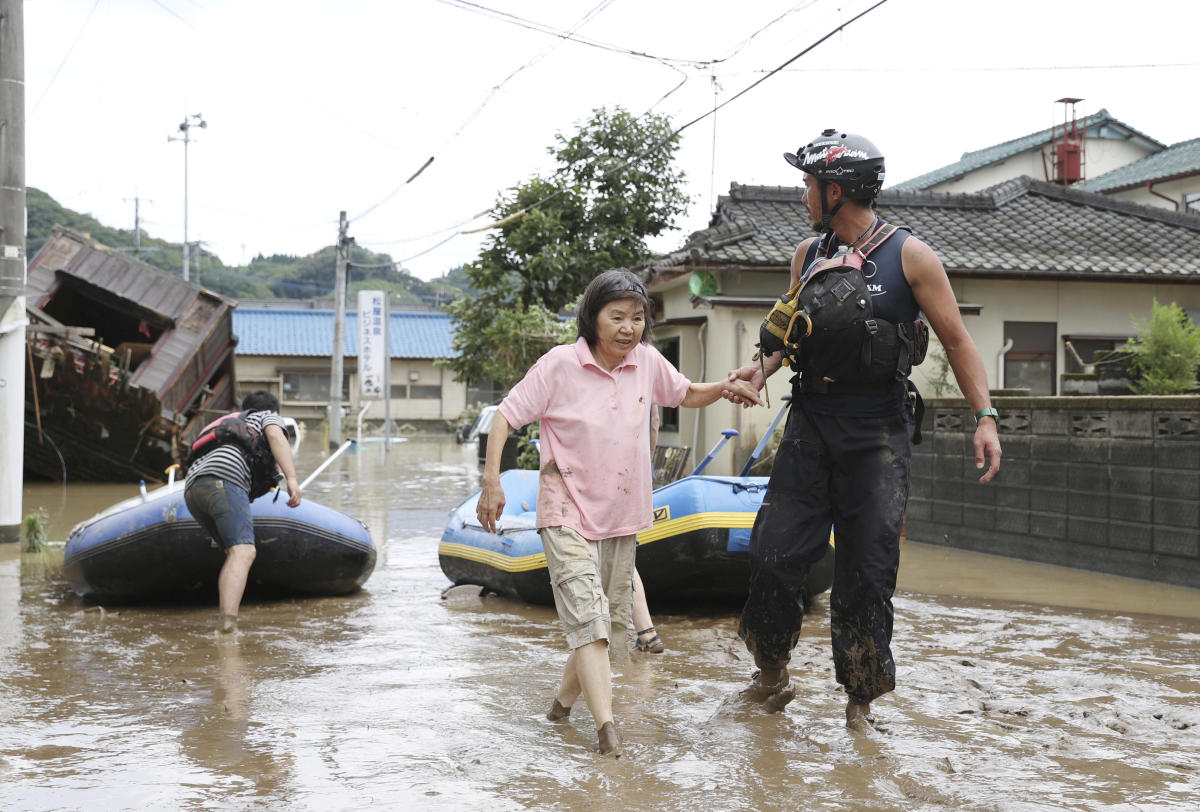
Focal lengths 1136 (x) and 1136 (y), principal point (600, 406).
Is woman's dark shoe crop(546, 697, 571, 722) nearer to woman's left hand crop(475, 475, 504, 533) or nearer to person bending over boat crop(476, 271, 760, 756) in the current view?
person bending over boat crop(476, 271, 760, 756)

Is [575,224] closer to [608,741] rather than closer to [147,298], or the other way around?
[147,298]

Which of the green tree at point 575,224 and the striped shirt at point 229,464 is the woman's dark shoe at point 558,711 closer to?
the striped shirt at point 229,464

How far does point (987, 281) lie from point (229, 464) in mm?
12528

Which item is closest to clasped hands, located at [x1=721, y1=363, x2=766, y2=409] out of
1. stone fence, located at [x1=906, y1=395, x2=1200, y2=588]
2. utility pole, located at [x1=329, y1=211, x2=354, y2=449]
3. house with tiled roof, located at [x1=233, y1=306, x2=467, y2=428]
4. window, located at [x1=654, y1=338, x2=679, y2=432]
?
stone fence, located at [x1=906, y1=395, x2=1200, y2=588]

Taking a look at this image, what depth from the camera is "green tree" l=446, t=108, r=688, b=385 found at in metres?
24.4

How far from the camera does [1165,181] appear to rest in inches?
1067

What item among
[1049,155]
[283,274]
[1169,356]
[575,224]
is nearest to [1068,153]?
[1049,155]

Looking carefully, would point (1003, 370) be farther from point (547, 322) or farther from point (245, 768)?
point (245, 768)

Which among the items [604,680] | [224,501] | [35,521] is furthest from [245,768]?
[35,521]

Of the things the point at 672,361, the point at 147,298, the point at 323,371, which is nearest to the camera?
the point at 672,361

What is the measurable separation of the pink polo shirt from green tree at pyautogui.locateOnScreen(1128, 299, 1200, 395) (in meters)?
8.31

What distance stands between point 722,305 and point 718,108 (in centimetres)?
285

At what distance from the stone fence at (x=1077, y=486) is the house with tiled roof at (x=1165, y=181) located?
17.5 metres

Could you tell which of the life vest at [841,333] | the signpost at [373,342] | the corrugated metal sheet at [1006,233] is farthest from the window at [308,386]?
the life vest at [841,333]
